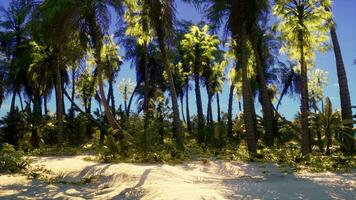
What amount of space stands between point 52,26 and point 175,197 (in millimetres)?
13591

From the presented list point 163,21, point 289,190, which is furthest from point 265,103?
point 289,190

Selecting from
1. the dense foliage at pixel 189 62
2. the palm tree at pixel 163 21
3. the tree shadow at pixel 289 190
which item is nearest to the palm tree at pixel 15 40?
the dense foliage at pixel 189 62

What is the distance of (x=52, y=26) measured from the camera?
1992 cm

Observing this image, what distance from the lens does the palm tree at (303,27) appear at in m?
18.5

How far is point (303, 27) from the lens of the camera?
18344 mm

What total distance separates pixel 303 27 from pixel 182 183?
10427mm

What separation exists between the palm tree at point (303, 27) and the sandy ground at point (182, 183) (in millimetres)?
3991

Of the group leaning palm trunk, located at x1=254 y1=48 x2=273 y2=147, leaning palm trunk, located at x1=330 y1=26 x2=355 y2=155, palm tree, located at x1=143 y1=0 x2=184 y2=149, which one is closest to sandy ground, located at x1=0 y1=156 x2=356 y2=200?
palm tree, located at x1=143 y1=0 x2=184 y2=149

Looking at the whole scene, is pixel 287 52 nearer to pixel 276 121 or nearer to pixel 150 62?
pixel 276 121

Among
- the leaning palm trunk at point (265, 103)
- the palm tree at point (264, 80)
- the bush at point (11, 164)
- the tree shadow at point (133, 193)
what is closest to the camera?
the tree shadow at point (133, 193)

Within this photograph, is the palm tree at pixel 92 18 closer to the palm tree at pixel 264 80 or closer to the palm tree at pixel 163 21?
the palm tree at pixel 163 21

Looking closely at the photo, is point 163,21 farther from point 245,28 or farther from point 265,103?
point 265,103

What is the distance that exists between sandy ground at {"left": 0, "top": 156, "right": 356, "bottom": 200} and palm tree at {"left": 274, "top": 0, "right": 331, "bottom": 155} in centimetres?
399

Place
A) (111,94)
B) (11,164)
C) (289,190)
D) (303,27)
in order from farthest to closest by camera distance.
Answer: (111,94) → (303,27) → (11,164) → (289,190)
